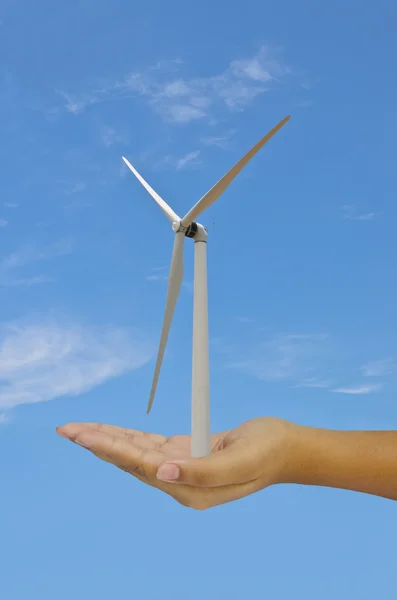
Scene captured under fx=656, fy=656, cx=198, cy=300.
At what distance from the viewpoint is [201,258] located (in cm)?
1449

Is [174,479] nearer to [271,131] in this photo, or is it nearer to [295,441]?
[295,441]

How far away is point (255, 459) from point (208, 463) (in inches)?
38.0

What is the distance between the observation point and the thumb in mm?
7977

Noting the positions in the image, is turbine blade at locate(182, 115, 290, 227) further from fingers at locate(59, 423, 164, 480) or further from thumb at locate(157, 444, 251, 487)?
thumb at locate(157, 444, 251, 487)

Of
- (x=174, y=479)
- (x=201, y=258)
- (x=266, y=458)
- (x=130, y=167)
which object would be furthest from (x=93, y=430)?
(x=130, y=167)

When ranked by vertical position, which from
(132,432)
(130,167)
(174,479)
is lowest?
(174,479)

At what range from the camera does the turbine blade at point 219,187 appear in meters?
15.3

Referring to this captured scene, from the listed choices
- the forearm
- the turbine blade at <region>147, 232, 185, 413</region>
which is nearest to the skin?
the forearm

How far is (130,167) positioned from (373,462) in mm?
14338

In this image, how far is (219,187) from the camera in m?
15.4

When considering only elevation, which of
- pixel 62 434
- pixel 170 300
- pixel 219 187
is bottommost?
pixel 62 434

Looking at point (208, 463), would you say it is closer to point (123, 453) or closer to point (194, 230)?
point (123, 453)

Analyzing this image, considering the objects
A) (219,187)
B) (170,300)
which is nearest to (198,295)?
(170,300)

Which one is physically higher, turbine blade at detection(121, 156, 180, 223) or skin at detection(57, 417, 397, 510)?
turbine blade at detection(121, 156, 180, 223)
